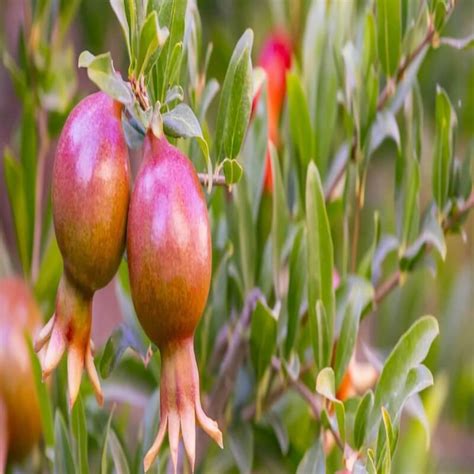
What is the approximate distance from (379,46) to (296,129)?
2.9 inches

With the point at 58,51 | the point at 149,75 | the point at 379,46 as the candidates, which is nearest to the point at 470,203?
the point at 379,46

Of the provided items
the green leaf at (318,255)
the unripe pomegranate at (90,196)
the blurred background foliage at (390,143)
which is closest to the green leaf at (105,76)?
the unripe pomegranate at (90,196)

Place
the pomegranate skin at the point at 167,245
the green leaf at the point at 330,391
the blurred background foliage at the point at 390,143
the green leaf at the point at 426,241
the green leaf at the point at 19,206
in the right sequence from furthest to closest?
the blurred background foliage at the point at 390,143 < the green leaf at the point at 19,206 < the green leaf at the point at 426,241 < the green leaf at the point at 330,391 < the pomegranate skin at the point at 167,245

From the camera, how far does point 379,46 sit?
0.65m

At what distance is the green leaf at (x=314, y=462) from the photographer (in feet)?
1.93

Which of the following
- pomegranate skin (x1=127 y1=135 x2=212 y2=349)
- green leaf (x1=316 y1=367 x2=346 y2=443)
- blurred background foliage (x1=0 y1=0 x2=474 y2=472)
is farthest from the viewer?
blurred background foliage (x1=0 y1=0 x2=474 y2=472)

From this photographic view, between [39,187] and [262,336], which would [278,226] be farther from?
[39,187]

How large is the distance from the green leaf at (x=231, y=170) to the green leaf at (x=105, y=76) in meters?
0.08

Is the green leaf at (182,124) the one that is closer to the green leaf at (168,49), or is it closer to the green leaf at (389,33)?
the green leaf at (168,49)

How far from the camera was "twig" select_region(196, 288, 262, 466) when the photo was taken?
0.66 meters

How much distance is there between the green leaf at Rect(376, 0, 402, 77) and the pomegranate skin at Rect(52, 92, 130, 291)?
0.82 ft

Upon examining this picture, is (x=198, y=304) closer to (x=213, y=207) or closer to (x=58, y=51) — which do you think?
(x=213, y=207)

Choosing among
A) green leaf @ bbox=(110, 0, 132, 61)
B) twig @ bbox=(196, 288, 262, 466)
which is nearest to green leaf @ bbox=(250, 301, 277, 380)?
twig @ bbox=(196, 288, 262, 466)

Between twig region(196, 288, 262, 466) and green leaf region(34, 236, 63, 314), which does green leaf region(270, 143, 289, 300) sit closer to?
twig region(196, 288, 262, 466)
